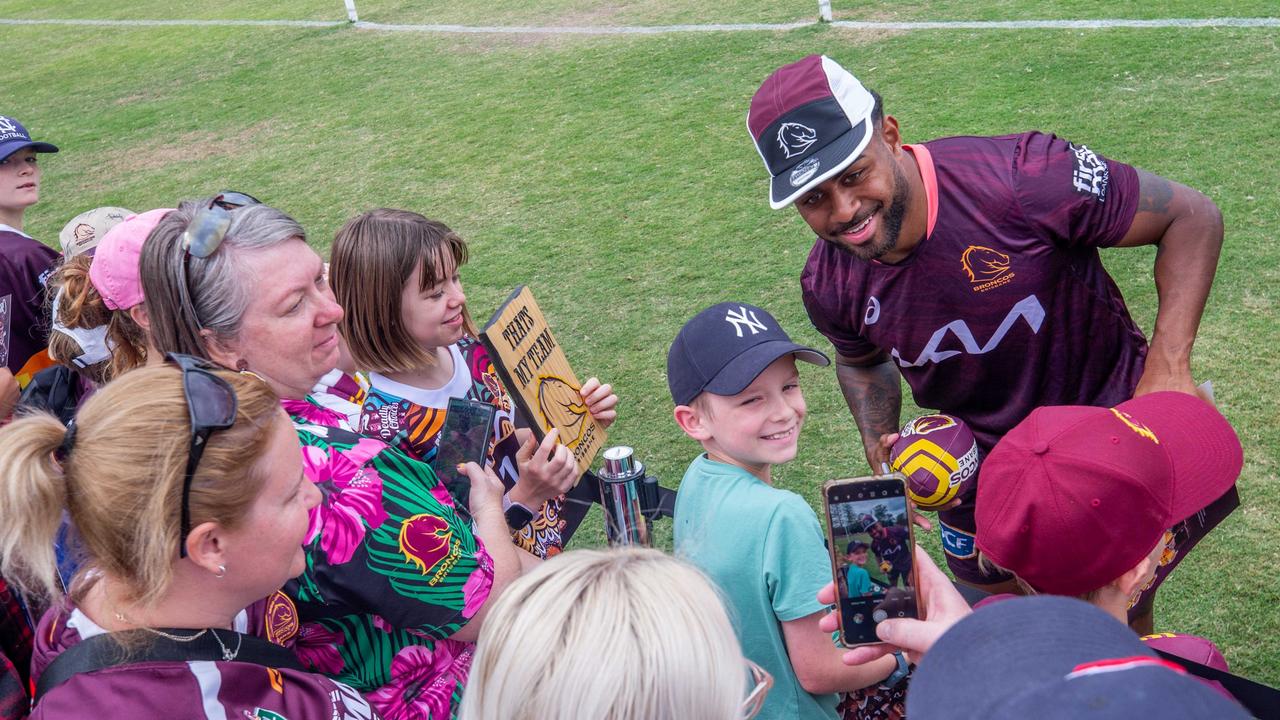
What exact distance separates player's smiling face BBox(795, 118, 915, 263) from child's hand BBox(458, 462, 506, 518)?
117cm

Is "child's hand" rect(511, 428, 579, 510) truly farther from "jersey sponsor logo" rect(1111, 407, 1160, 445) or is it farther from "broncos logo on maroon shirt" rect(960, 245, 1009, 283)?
"jersey sponsor logo" rect(1111, 407, 1160, 445)

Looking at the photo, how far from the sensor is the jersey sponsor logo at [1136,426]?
221 cm

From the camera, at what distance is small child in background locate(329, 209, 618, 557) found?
3.04 metres

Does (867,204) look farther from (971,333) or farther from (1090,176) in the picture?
(1090,176)

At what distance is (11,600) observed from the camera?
233 centimetres

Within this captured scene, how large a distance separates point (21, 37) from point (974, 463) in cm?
2153

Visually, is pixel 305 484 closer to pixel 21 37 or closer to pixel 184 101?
pixel 184 101

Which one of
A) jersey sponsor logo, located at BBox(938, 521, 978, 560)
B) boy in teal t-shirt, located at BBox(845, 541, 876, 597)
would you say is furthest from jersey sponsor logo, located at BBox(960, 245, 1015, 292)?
boy in teal t-shirt, located at BBox(845, 541, 876, 597)

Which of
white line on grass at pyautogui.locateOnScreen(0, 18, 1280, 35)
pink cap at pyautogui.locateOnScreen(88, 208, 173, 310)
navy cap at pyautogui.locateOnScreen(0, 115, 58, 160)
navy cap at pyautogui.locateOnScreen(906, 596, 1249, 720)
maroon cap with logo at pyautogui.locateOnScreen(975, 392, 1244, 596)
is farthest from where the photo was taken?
white line on grass at pyautogui.locateOnScreen(0, 18, 1280, 35)

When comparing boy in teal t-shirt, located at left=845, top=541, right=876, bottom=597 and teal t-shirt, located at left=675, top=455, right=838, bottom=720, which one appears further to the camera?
teal t-shirt, located at left=675, top=455, right=838, bottom=720

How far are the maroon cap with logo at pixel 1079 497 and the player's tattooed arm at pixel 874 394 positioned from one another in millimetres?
1176

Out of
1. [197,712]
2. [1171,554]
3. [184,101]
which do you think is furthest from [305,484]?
[184,101]

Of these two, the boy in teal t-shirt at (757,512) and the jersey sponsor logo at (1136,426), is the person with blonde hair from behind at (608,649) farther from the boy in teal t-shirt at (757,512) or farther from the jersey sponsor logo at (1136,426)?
the jersey sponsor logo at (1136,426)

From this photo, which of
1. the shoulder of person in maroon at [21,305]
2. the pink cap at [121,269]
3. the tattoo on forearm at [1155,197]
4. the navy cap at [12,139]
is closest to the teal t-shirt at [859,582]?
the tattoo on forearm at [1155,197]
